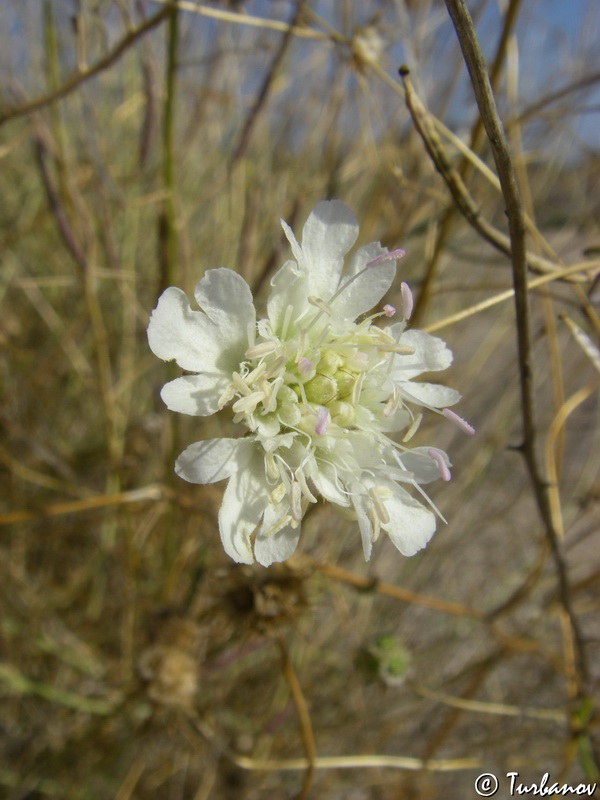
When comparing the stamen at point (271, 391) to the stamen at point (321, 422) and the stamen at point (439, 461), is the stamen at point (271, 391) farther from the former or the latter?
the stamen at point (439, 461)

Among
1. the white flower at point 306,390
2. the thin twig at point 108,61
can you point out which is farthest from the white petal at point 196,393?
the thin twig at point 108,61

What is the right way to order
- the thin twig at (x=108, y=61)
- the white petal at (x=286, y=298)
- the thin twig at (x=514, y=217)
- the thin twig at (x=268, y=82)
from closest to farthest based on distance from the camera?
the thin twig at (x=514, y=217), the white petal at (x=286, y=298), the thin twig at (x=108, y=61), the thin twig at (x=268, y=82)

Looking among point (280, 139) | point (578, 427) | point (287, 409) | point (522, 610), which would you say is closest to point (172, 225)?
point (287, 409)

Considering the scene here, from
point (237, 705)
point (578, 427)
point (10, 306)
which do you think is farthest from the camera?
point (578, 427)

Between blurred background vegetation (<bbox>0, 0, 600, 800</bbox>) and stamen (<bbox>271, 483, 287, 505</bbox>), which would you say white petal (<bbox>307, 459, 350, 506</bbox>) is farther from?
blurred background vegetation (<bbox>0, 0, 600, 800</bbox>)

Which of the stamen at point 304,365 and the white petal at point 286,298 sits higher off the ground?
the white petal at point 286,298

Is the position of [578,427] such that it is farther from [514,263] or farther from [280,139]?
[514,263]

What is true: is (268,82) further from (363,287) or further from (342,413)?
(342,413)
